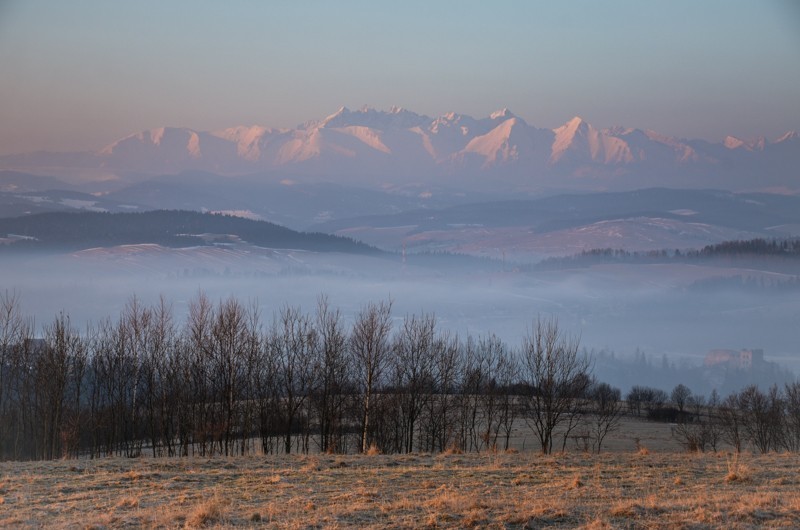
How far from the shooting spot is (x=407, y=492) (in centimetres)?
2050

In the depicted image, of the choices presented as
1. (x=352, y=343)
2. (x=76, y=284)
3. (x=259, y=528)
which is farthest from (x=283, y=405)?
(x=76, y=284)

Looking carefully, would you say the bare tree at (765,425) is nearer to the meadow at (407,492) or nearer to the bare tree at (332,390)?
the bare tree at (332,390)

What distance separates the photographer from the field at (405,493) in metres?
17.2

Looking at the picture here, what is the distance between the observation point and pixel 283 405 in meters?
50.5

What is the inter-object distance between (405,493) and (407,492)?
0.20 m

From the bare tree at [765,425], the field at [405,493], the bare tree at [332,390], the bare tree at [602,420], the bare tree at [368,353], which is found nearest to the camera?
the field at [405,493]

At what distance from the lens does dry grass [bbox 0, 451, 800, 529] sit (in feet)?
56.5

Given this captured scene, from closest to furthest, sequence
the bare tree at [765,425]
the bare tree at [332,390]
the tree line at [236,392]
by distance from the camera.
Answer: the tree line at [236,392] → the bare tree at [332,390] → the bare tree at [765,425]

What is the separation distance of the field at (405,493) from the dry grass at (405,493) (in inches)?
1.6

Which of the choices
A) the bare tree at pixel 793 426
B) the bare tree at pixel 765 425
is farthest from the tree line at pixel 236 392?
the bare tree at pixel 793 426

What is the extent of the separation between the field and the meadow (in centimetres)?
3

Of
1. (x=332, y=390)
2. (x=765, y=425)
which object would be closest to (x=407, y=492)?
(x=332, y=390)

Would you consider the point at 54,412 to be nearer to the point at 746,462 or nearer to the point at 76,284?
the point at 746,462

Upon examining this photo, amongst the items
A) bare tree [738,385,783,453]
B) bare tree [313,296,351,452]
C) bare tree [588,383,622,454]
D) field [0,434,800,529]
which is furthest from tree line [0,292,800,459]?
field [0,434,800,529]
